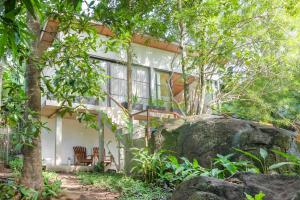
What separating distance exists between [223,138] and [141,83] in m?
8.07

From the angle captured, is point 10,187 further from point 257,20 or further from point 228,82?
point 257,20

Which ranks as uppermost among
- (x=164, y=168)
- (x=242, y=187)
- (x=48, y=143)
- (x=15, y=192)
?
(x=48, y=143)

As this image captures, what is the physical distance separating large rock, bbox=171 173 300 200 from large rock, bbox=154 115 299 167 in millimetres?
2550

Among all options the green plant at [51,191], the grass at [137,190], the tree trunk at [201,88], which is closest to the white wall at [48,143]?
the tree trunk at [201,88]

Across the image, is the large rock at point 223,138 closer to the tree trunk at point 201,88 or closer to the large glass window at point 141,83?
the tree trunk at point 201,88

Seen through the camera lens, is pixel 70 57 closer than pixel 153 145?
Yes

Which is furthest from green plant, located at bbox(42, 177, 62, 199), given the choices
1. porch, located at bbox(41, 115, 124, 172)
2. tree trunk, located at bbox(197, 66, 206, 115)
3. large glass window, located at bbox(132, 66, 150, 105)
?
large glass window, located at bbox(132, 66, 150, 105)

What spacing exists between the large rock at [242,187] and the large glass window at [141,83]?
Answer: 10.4 m

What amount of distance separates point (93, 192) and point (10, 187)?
1834mm

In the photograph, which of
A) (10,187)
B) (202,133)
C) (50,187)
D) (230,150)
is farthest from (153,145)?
(10,187)

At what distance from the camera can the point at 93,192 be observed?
632 cm

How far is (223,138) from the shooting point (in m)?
6.22

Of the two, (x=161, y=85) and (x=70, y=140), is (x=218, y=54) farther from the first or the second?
(x=70, y=140)

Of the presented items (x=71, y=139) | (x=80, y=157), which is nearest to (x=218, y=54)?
(x=80, y=157)
